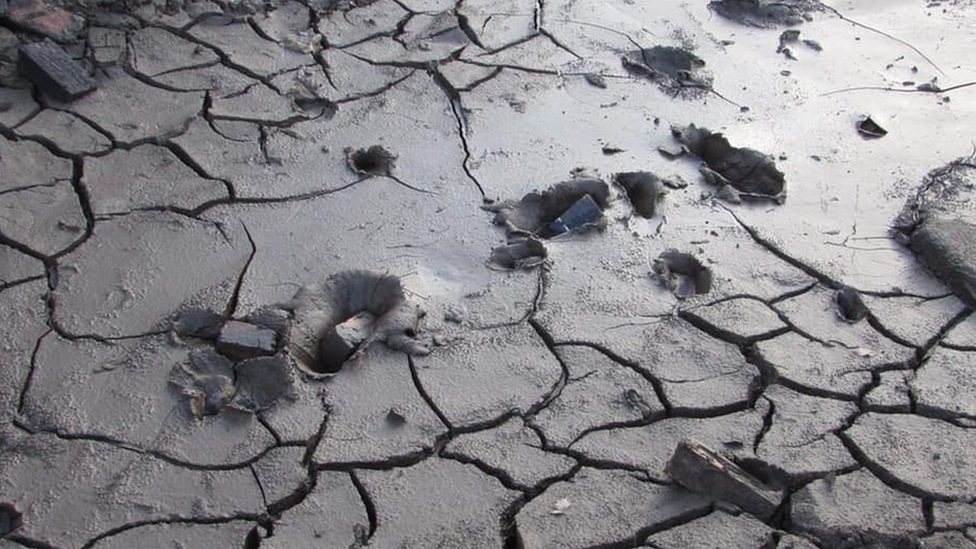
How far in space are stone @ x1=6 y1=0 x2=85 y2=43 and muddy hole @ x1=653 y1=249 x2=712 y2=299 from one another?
247cm

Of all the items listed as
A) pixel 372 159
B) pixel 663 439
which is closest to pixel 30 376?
pixel 372 159

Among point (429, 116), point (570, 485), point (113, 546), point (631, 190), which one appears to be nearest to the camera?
point (113, 546)

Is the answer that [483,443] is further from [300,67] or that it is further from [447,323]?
[300,67]

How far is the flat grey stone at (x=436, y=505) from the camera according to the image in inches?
94.3

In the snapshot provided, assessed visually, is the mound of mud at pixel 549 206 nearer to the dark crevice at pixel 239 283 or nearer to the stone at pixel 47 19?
the dark crevice at pixel 239 283

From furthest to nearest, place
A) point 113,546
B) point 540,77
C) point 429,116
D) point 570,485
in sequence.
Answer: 1. point 540,77
2. point 429,116
3. point 570,485
4. point 113,546

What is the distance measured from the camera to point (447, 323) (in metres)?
2.99

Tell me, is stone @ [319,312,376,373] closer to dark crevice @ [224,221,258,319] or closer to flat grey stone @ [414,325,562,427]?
flat grey stone @ [414,325,562,427]

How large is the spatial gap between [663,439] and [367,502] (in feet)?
2.52

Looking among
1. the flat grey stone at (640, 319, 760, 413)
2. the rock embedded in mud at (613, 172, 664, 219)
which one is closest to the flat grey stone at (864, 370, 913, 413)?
the flat grey stone at (640, 319, 760, 413)

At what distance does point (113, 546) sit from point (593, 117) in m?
2.35

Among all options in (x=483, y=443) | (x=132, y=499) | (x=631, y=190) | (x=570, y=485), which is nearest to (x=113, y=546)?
(x=132, y=499)

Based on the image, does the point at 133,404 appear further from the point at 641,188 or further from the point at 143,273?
the point at 641,188

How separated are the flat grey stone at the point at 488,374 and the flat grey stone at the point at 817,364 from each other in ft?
2.03
